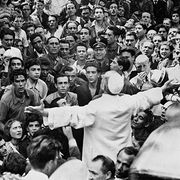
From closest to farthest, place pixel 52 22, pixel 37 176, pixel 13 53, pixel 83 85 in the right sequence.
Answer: pixel 37 176 → pixel 83 85 → pixel 13 53 → pixel 52 22

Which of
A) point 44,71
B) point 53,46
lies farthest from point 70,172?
point 53,46

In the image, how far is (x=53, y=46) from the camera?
9961mm

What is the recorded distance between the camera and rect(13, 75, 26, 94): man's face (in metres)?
7.11

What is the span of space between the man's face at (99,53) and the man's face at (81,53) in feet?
0.65

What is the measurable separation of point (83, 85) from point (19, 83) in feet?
2.65

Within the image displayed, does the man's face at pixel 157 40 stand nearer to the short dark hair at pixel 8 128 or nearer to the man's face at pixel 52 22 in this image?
the man's face at pixel 52 22

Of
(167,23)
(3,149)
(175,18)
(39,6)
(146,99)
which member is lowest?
(3,149)

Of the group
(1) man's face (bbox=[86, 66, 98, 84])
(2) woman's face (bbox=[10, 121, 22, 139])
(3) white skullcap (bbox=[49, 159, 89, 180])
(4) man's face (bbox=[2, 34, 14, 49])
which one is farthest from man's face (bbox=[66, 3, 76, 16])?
(3) white skullcap (bbox=[49, 159, 89, 180])

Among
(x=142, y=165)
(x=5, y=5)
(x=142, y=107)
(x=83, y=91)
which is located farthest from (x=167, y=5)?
(x=142, y=165)

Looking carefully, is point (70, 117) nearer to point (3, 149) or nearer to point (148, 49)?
point (3, 149)

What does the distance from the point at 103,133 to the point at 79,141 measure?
4.31ft

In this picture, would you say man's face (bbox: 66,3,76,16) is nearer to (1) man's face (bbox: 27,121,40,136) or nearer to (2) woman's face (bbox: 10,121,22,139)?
(1) man's face (bbox: 27,121,40,136)

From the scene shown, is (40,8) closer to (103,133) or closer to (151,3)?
(151,3)

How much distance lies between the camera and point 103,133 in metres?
5.07
